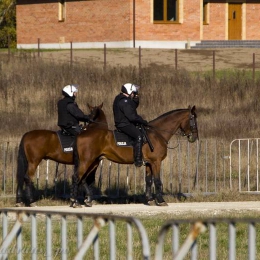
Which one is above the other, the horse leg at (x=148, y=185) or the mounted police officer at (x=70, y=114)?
the mounted police officer at (x=70, y=114)

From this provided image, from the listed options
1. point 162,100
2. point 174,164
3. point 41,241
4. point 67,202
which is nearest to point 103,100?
point 162,100

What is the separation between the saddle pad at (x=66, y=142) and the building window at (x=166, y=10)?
2917 centimetres

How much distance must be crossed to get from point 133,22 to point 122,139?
2815 centimetres

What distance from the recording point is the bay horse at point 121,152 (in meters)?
21.4

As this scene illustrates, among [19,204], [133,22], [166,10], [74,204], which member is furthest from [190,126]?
[166,10]

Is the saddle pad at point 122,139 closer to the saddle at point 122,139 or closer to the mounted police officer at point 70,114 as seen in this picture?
the saddle at point 122,139

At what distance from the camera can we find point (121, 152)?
21.6 meters

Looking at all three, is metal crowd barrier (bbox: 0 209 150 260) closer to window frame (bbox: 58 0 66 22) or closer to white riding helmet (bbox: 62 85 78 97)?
white riding helmet (bbox: 62 85 78 97)

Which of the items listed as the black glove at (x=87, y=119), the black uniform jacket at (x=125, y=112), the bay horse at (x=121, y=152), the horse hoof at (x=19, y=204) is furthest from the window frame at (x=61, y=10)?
the black uniform jacket at (x=125, y=112)

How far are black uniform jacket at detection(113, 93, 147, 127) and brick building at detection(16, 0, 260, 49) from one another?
27805 mm

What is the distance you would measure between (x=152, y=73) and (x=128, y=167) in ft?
41.9

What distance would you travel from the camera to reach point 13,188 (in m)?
23.6

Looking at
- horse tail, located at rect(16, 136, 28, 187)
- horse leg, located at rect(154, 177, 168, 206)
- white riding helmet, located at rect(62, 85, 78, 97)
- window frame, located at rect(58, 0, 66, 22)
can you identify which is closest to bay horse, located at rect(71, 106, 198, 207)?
horse leg, located at rect(154, 177, 168, 206)

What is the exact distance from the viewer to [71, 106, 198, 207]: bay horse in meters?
21.4
